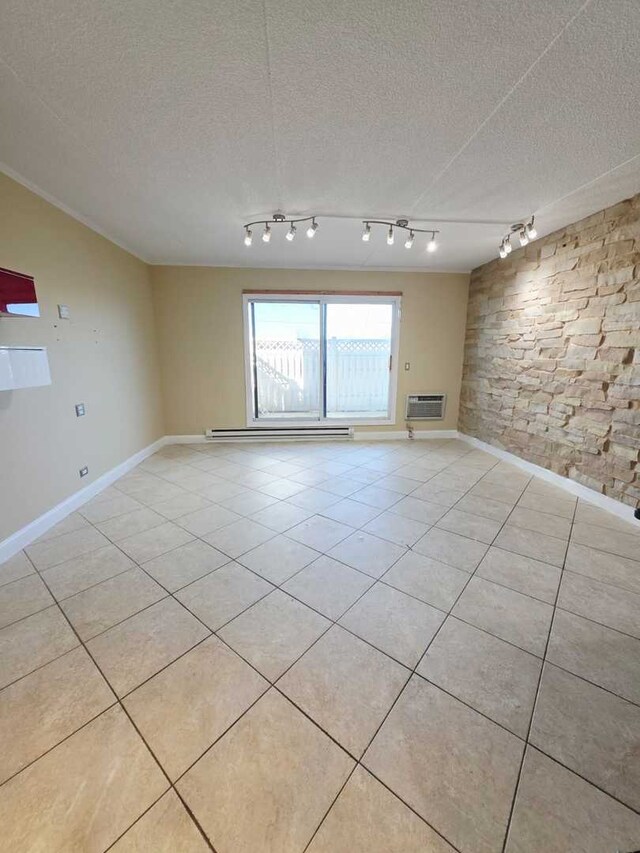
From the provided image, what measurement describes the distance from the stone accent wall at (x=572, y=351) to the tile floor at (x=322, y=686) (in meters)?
0.78

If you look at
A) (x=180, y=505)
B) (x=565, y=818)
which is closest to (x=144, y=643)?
(x=180, y=505)

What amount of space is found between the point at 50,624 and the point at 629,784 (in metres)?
2.42

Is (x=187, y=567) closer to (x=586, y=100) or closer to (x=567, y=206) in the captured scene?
(x=586, y=100)

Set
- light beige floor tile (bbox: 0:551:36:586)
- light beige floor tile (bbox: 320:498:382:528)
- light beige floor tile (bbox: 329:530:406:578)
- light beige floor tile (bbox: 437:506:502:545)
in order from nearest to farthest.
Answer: light beige floor tile (bbox: 0:551:36:586) → light beige floor tile (bbox: 329:530:406:578) → light beige floor tile (bbox: 437:506:502:545) → light beige floor tile (bbox: 320:498:382:528)

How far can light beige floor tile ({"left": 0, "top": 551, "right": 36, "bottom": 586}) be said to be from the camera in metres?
1.96

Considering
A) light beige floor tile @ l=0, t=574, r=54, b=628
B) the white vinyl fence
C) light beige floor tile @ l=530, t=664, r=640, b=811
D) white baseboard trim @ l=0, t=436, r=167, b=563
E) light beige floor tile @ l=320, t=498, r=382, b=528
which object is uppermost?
the white vinyl fence

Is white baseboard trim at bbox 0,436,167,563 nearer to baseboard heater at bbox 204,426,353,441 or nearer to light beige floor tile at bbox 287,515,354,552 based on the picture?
baseboard heater at bbox 204,426,353,441

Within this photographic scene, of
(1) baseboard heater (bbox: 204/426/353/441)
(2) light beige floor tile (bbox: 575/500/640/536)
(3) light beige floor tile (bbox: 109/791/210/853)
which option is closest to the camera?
(3) light beige floor tile (bbox: 109/791/210/853)

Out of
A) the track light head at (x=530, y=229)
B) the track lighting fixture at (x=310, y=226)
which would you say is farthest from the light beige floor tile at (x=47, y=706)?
the track light head at (x=530, y=229)

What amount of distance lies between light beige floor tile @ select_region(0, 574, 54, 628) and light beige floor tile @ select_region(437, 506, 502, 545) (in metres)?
2.61

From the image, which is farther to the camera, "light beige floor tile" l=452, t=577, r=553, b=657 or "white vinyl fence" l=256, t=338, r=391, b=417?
"white vinyl fence" l=256, t=338, r=391, b=417

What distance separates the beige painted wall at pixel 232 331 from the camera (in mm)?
4469

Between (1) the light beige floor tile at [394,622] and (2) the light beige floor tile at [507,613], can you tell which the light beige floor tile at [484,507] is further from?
(1) the light beige floor tile at [394,622]

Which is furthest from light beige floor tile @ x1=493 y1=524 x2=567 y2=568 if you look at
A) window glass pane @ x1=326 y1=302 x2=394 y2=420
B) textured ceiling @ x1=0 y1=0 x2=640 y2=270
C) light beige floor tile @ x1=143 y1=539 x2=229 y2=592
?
window glass pane @ x1=326 y1=302 x2=394 y2=420
